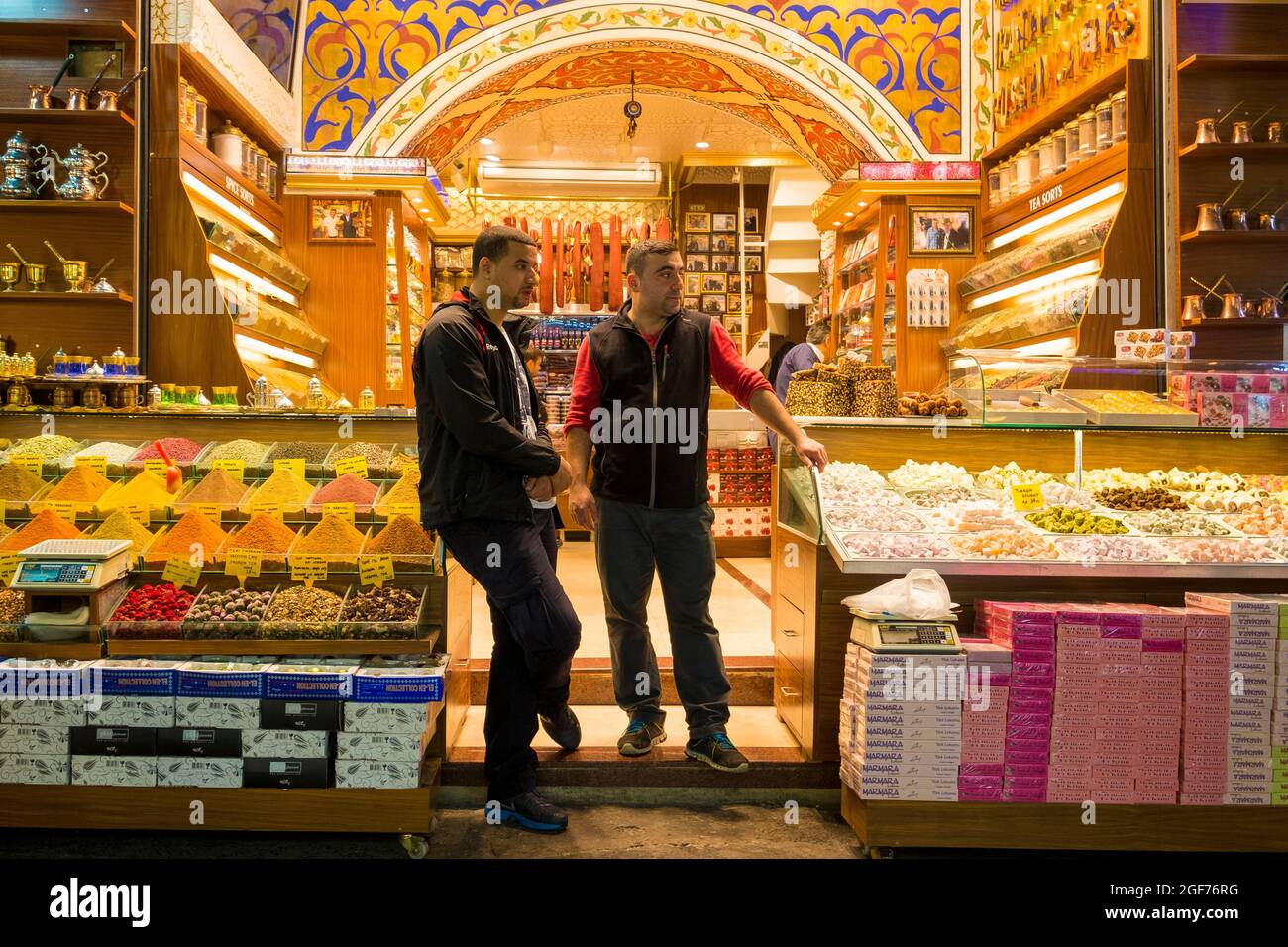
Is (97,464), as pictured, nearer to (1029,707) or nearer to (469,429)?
(469,429)

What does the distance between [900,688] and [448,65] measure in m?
5.96

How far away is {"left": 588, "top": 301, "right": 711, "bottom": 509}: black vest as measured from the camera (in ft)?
10.8

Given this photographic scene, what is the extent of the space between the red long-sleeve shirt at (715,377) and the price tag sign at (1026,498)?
93 cm

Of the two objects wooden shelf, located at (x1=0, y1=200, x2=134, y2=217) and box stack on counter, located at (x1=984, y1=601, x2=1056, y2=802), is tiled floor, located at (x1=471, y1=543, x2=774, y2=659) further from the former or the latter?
wooden shelf, located at (x1=0, y1=200, x2=134, y2=217)

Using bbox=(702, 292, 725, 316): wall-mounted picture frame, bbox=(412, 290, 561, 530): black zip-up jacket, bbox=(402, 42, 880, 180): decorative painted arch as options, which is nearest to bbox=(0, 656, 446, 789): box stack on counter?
bbox=(412, 290, 561, 530): black zip-up jacket

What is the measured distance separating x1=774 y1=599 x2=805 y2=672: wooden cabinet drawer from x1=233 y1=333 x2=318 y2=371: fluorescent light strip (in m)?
3.62

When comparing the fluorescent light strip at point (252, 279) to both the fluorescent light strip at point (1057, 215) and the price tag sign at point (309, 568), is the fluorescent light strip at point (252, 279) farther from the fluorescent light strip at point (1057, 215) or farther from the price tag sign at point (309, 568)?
the fluorescent light strip at point (1057, 215)

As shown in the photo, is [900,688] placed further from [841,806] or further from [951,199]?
[951,199]

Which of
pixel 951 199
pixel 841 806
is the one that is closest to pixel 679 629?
pixel 841 806

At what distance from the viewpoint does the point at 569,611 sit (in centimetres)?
299

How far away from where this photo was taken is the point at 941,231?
7430 mm

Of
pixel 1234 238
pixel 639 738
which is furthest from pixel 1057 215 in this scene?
pixel 639 738

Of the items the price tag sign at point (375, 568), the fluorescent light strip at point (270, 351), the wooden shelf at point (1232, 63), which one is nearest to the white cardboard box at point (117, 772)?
the price tag sign at point (375, 568)

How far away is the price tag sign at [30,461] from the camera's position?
11.8 ft
